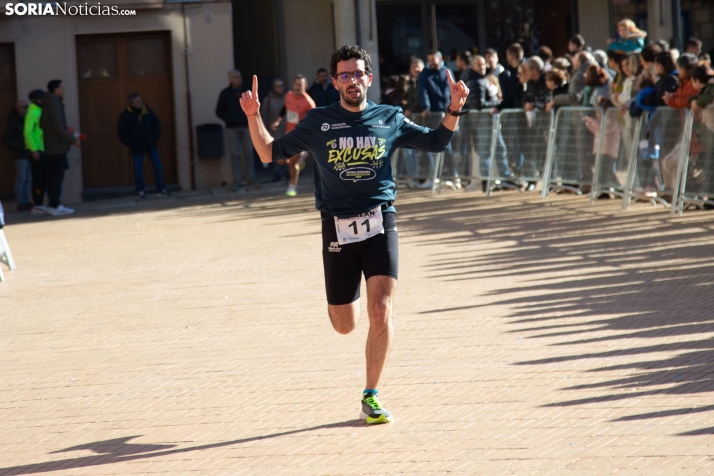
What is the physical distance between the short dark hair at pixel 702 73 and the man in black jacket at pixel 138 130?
10841 millimetres

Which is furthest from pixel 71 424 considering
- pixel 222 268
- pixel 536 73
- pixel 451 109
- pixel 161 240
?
pixel 536 73

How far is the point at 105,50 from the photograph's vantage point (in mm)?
21188

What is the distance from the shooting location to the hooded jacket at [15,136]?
1905 cm

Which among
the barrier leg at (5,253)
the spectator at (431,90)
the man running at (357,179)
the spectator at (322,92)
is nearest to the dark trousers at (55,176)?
the spectator at (322,92)

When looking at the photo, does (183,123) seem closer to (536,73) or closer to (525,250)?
(536,73)

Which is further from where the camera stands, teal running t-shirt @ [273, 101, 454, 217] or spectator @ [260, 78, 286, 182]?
spectator @ [260, 78, 286, 182]

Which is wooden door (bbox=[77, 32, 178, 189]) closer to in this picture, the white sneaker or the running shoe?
the white sneaker

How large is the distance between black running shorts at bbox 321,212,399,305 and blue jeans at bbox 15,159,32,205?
14465mm

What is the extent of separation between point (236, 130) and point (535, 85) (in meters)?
7.04

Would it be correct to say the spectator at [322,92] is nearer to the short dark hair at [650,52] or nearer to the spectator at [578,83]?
the spectator at [578,83]

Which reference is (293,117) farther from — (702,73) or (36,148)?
(702,73)

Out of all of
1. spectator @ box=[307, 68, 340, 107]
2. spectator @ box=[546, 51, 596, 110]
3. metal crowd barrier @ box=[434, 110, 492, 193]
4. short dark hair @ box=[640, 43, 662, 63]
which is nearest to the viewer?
short dark hair @ box=[640, 43, 662, 63]

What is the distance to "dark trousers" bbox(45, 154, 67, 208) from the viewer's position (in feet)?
61.6

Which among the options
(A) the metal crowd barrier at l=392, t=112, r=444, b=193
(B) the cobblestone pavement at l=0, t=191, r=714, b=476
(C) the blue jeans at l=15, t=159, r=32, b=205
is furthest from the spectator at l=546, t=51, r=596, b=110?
(C) the blue jeans at l=15, t=159, r=32, b=205
